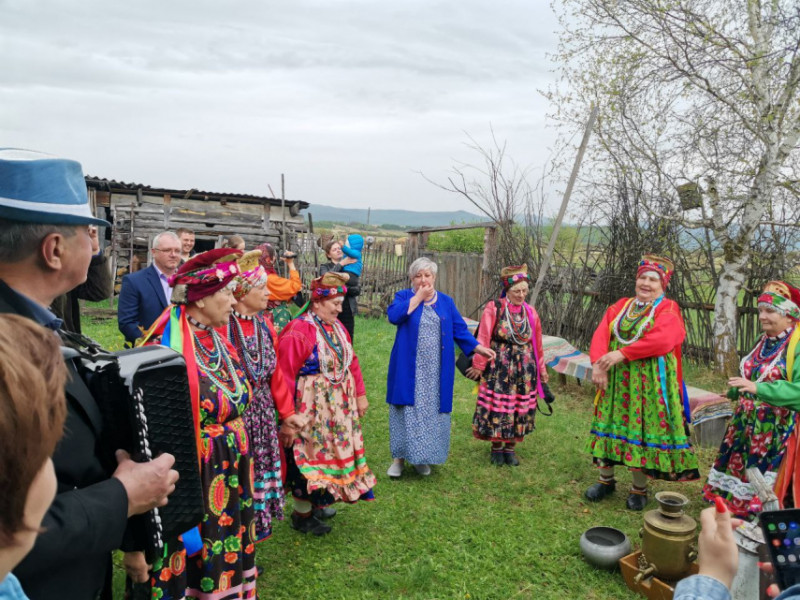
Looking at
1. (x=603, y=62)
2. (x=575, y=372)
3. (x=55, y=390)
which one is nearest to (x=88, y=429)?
(x=55, y=390)

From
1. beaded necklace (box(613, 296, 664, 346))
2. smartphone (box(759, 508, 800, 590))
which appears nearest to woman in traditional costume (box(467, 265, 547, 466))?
beaded necklace (box(613, 296, 664, 346))

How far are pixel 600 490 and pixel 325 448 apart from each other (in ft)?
8.08

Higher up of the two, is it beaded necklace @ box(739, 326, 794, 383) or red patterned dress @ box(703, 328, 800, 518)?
beaded necklace @ box(739, 326, 794, 383)

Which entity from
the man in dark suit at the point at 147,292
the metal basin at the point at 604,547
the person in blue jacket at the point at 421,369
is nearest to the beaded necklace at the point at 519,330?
the person in blue jacket at the point at 421,369

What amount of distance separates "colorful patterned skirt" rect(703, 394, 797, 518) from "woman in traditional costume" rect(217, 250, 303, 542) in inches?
117

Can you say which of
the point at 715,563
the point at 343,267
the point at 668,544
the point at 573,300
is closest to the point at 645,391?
the point at 668,544

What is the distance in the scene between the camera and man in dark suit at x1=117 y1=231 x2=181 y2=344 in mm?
4781

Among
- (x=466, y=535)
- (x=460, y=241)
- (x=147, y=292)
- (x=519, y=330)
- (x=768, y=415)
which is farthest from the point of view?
(x=460, y=241)

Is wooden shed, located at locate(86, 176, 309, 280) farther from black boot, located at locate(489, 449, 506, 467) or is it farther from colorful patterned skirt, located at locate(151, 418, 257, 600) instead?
colorful patterned skirt, located at locate(151, 418, 257, 600)

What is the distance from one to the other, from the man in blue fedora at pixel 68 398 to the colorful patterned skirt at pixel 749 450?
153 inches

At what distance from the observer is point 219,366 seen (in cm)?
277

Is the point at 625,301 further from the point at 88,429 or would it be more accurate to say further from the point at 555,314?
the point at 555,314

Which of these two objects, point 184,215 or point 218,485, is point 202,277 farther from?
point 184,215

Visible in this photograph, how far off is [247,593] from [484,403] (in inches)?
126
